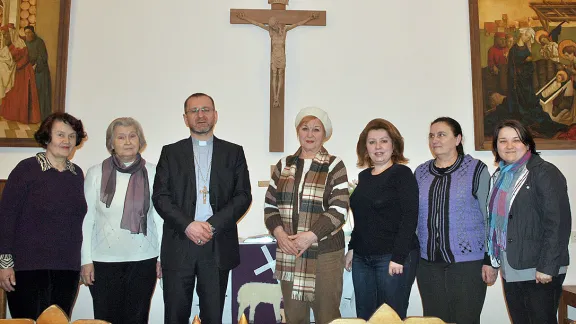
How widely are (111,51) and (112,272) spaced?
2.07m

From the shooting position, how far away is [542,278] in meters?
2.07

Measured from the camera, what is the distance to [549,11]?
3.89m

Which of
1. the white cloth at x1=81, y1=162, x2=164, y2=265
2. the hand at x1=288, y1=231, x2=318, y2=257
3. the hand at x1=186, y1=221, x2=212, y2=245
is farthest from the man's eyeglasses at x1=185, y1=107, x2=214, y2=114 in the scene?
the hand at x1=288, y1=231, x2=318, y2=257

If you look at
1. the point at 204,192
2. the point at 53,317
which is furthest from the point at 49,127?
the point at 53,317

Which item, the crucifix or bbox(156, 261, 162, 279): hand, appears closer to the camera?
bbox(156, 261, 162, 279): hand

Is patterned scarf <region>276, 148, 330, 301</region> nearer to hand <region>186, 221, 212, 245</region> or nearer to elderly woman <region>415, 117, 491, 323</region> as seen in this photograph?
hand <region>186, 221, 212, 245</region>

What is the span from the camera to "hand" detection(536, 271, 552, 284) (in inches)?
81.1

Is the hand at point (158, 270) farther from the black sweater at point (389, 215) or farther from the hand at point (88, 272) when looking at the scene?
the black sweater at point (389, 215)

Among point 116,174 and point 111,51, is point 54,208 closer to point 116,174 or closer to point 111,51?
point 116,174

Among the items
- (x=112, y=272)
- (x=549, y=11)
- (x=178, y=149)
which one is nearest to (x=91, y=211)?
(x=112, y=272)

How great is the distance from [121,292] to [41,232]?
1.60ft

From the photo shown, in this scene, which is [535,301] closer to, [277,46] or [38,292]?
[38,292]

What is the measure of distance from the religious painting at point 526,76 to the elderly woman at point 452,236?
157 cm

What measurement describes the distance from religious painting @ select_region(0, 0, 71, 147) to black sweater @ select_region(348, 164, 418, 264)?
2580 mm
